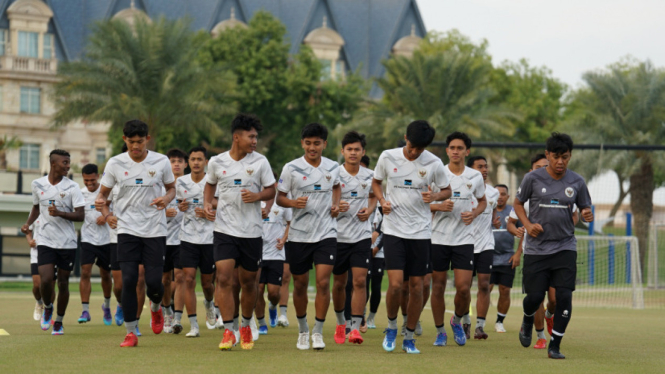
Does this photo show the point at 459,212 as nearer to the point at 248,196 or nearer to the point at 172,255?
the point at 248,196

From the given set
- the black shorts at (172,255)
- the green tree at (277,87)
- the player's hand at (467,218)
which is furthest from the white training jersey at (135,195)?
the green tree at (277,87)

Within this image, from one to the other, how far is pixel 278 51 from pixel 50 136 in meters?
20.6

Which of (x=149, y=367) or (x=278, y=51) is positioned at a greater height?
(x=278, y=51)

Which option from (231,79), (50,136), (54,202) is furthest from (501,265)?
(50,136)

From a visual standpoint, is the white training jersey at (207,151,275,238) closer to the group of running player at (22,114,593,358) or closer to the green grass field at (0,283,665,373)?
the group of running player at (22,114,593,358)

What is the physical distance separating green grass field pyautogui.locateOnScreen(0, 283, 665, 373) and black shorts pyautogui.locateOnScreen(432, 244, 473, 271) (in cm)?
94

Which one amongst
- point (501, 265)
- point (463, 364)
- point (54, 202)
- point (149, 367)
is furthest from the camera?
point (501, 265)

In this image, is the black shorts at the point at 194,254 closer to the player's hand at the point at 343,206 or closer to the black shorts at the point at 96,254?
the player's hand at the point at 343,206

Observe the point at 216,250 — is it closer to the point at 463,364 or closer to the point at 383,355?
the point at 383,355

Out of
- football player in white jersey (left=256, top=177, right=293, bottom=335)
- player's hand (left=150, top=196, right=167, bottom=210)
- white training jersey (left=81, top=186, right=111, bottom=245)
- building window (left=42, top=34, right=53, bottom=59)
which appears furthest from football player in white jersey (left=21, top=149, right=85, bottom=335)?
building window (left=42, top=34, right=53, bottom=59)

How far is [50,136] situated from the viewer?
71.2m

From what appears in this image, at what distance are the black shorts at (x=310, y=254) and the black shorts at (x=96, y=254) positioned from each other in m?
5.61

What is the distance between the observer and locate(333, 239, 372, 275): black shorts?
1175 cm

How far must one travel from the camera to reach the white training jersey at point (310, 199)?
11.3m
